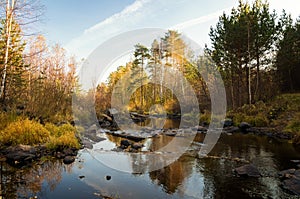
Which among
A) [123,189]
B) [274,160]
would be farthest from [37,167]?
[274,160]

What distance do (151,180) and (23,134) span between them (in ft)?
17.3

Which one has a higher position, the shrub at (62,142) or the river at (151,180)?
the shrub at (62,142)

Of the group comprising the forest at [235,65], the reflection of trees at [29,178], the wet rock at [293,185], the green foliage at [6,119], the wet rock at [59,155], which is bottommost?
the wet rock at [293,185]

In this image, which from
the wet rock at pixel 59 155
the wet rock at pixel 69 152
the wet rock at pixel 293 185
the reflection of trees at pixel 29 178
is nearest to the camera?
the reflection of trees at pixel 29 178

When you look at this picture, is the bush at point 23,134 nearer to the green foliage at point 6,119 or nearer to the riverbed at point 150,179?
the green foliage at point 6,119

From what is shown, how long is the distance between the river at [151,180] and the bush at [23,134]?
149cm

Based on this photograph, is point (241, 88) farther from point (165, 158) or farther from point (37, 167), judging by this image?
point (37, 167)

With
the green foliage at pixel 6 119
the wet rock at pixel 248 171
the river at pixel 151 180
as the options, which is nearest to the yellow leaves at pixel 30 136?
the green foliage at pixel 6 119

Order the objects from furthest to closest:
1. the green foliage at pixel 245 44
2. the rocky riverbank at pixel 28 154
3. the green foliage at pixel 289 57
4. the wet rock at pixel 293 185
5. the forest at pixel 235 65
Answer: the green foliage at pixel 289 57
the green foliage at pixel 245 44
the forest at pixel 235 65
the rocky riverbank at pixel 28 154
the wet rock at pixel 293 185

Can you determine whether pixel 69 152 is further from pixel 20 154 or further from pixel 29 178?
pixel 29 178

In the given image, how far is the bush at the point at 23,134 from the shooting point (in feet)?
27.1

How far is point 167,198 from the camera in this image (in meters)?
5.04

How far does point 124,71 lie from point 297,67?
25.5 m

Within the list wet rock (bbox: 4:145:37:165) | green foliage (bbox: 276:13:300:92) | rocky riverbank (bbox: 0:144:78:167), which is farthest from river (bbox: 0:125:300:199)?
green foliage (bbox: 276:13:300:92)
